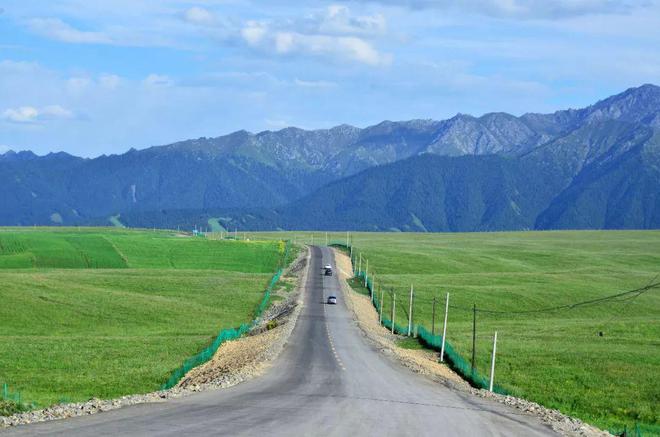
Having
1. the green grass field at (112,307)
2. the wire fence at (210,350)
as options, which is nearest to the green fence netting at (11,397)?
the wire fence at (210,350)

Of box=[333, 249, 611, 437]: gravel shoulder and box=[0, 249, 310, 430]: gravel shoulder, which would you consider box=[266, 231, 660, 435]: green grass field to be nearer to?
box=[333, 249, 611, 437]: gravel shoulder

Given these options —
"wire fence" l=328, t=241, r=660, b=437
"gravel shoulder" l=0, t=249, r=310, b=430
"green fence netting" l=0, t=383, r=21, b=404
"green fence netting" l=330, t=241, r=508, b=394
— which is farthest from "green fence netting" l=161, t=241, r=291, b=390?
"green fence netting" l=330, t=241, r=508, b=394

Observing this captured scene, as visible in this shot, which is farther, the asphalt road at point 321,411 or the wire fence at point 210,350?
the wire fence at point 210,350

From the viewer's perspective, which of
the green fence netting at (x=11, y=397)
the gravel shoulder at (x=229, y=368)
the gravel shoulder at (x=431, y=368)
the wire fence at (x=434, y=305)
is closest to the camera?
the gravel shoulder at (x=229, y=368)

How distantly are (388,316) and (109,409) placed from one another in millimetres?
74633

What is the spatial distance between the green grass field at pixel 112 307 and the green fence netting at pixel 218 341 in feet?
3.64

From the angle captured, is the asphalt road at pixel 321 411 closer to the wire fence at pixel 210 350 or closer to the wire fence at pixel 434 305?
the wire fence at pixel 434 305

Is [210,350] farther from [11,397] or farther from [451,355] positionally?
[11,397]

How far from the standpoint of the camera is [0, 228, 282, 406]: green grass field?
56375mm

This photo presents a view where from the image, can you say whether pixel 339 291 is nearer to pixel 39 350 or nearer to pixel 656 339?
pixel 656 339

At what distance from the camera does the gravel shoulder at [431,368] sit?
116 ft

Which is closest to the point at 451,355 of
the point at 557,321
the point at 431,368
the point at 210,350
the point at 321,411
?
the point at 431,368

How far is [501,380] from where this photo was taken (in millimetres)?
58500

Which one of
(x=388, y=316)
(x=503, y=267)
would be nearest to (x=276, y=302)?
(x=388, y=316)
